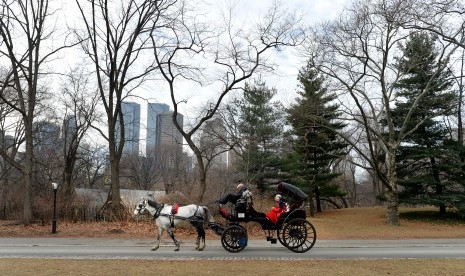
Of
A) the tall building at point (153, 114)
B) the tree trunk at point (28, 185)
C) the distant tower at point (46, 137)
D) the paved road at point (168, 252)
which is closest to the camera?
the paved road at point (168, 252)

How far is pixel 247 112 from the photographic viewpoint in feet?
139

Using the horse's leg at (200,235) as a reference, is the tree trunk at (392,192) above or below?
above

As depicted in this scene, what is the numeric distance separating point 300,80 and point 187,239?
2408cm

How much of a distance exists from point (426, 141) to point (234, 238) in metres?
26.8

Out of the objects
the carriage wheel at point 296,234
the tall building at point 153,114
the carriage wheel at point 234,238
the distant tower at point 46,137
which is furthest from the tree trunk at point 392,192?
the distant tower at point 46,137

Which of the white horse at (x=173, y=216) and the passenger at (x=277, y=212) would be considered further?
the white horse at (x=173, y=216)

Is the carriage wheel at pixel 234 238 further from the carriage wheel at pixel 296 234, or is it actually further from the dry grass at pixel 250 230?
the dry grass at pixel 250 230

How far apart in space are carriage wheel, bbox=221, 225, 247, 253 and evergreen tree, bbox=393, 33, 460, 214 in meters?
24.0

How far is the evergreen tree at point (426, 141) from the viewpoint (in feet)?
116

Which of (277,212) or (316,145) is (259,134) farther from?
(277,212)

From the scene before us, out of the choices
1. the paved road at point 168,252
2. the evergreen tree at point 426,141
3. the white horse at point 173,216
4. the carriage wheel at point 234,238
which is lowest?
the paved road at point 168,252

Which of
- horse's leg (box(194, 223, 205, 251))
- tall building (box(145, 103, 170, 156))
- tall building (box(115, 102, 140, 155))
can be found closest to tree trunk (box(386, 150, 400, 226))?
tall building (box(145, 103, 170, 156))

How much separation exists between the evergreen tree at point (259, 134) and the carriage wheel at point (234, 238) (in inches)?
937

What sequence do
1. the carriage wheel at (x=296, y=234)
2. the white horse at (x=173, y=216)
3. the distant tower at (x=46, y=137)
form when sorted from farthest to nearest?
the distant tower at (x=46, y=137), the white horse at (x=173, y=216), the carriage wheel at (x=296, y=234)
